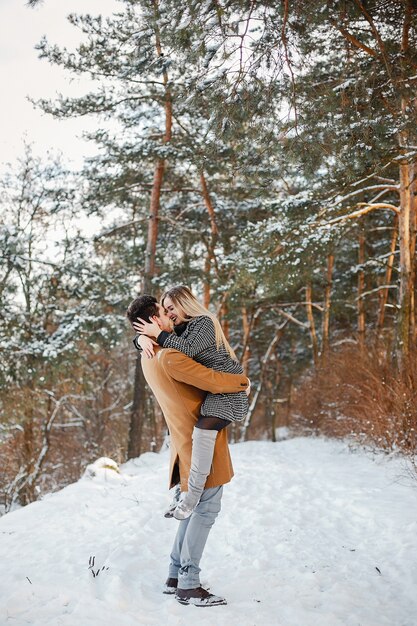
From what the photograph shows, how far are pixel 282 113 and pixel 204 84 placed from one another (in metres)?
0.86

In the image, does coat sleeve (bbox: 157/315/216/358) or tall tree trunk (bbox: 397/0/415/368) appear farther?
tall tree trunk (bbox: 397/0/415/368)

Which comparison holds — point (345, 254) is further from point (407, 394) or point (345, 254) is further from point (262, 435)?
point (262, 435)

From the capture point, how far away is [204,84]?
496 cm

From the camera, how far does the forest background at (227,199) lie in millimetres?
5164

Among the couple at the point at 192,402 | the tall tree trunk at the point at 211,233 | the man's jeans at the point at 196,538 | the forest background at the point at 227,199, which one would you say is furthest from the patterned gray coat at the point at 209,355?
the tall tree trunk at the point at 211,233

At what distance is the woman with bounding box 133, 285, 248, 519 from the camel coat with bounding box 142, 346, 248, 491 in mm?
78

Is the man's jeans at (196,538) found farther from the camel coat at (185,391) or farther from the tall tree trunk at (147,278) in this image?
the tall tree trunk at (147,278)

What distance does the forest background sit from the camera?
516cm

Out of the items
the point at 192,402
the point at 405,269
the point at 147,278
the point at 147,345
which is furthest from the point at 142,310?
the point at 147,278

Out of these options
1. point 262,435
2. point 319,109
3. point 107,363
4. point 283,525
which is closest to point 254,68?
point 319,109

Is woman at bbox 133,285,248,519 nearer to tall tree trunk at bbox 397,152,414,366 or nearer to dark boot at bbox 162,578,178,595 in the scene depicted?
dark boot at bbox 162,578,178,595

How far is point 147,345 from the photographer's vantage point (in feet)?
11.4

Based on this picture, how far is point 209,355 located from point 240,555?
6.62 feet

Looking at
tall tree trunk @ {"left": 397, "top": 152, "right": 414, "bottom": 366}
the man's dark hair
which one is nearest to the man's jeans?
the man's dark hair
